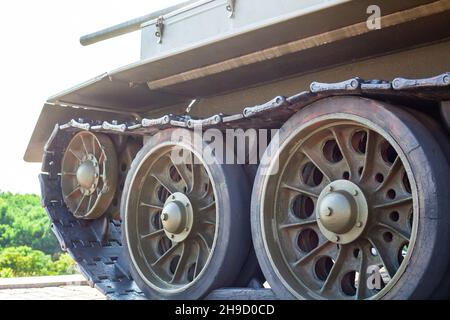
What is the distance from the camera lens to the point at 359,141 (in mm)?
3980

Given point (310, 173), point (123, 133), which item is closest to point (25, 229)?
point (123, 133)

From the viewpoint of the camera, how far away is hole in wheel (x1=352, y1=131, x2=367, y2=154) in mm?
3923

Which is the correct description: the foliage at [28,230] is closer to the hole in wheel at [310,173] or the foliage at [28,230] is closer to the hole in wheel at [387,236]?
the hole in wheel at [310,173]

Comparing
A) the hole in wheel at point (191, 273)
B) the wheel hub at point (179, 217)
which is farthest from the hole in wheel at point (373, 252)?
the hole in wheel at point (191, 273)

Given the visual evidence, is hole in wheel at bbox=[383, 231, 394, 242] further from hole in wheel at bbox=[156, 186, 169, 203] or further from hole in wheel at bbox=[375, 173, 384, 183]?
hole in wheel at bbox=[156, 186, 169, 203]

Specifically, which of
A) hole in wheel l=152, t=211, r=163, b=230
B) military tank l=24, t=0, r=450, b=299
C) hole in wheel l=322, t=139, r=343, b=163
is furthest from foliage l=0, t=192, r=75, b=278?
hole in wheel l=322, t=139, r=343, b=163

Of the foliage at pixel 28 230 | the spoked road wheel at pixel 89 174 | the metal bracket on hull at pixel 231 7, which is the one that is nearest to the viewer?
the metal bracket on hull at pixel 231 7

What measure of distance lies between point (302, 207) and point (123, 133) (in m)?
1.84

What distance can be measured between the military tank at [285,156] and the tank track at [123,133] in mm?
15

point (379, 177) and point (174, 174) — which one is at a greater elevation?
point (174, 174)

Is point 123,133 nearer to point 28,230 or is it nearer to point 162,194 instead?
point 162,194

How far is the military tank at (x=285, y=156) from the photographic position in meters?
3.45

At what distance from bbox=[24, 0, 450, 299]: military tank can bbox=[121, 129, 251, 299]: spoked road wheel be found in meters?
0.01

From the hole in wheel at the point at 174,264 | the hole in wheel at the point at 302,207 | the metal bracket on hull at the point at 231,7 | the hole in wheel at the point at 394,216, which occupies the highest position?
the metal bracket on hull at the point at 231,7
